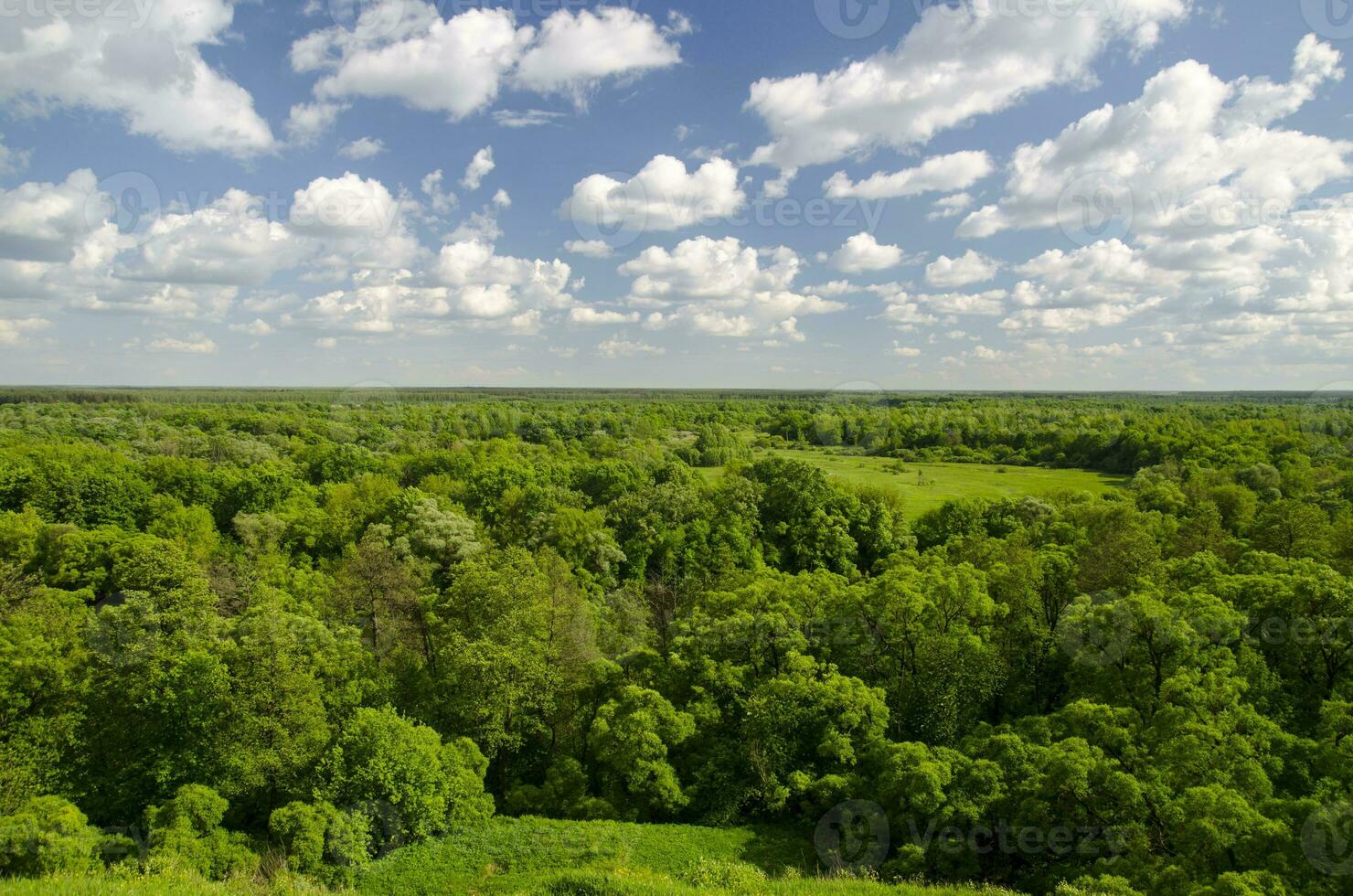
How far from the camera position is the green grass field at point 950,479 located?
65562 millimetres

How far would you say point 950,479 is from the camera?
264ft

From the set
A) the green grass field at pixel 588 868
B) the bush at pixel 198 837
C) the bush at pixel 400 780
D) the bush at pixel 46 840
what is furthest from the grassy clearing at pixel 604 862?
the bush at pixel 46 840

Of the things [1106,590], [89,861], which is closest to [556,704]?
[89,861]

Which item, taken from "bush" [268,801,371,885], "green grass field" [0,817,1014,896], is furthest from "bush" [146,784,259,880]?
"green grass field" [0,817,1014,896]

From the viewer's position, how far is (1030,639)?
2714 cm

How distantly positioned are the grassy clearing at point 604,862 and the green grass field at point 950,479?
40.5 metres

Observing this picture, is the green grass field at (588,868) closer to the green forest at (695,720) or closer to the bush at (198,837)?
the green forest at (695,720)

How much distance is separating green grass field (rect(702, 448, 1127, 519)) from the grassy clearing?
40.5 meters

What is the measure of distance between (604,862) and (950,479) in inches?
2764

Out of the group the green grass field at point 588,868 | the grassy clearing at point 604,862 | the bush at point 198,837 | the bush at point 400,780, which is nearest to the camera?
the green grass field at point 588,868

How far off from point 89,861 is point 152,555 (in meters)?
20.5

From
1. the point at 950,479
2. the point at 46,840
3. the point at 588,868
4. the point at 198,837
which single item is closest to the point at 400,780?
the point at 198,837

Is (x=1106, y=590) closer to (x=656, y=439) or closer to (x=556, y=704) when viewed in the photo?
(x=556, y=704)

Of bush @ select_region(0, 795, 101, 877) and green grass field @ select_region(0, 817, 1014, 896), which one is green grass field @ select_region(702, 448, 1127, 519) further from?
bush @ select_region(0, 795, 101, 877)
